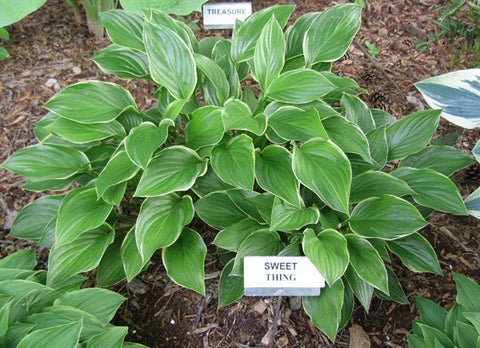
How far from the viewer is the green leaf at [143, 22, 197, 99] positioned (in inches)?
58.5

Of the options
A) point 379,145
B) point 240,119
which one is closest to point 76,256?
point 240,119

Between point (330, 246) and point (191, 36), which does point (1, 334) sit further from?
point (191, 36)

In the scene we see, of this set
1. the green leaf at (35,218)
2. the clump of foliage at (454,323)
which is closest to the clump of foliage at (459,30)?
the clump of foliage at (454,323)

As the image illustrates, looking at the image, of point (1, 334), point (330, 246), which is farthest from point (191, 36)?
point (1, 334)

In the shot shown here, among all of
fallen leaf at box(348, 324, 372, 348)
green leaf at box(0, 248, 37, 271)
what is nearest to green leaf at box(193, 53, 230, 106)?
green leaf at box(0, 248, 37, 271)

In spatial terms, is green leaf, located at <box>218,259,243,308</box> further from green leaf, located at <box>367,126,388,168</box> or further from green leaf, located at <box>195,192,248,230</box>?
green leaf, located at <box>367,126,388,168</box>

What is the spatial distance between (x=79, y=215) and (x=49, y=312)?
366 mm

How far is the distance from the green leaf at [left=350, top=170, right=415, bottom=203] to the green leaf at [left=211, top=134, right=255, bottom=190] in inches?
17.5

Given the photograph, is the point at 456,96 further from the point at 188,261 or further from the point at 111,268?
the point at 111,268

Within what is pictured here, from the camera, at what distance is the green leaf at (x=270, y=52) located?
1525 millimetres

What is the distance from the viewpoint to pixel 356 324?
1597 millimetres

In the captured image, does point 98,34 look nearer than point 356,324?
No

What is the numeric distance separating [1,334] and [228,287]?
2.55 ft

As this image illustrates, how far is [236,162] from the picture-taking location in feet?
4.54
